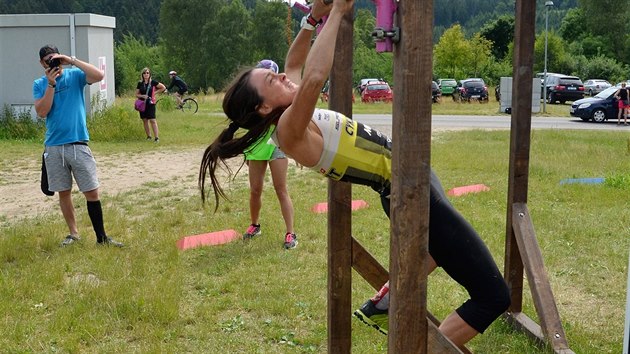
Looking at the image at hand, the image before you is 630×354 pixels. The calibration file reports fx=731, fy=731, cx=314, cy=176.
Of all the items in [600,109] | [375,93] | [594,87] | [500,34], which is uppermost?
[500,34]

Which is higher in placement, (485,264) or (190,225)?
(485,264)

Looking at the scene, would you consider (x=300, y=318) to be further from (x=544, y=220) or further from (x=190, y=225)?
(x=544, y=220)

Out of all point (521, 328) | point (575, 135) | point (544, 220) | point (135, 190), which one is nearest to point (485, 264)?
point (521, 328)

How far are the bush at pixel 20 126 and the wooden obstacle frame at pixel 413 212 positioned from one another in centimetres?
1428

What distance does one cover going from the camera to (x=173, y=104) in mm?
25766

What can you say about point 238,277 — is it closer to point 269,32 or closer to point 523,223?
point 523,223

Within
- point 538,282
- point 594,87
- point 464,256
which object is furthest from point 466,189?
point 594,87

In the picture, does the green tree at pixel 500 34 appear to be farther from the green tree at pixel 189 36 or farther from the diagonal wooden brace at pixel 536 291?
the diagonal wooden brace at pixel 536 291

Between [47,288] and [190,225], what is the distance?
2.44 meters

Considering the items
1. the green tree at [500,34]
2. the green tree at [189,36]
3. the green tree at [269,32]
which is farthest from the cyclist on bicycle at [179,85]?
the green tree at [189,36]

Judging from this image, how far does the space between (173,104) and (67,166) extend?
63.7 ft

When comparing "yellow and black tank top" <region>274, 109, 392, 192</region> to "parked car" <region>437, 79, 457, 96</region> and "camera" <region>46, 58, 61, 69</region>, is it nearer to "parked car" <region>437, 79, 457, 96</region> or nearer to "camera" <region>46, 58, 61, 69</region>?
"camera" <region>46, 58, 61, 69</region>

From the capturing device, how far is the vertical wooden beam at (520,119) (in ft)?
13.9

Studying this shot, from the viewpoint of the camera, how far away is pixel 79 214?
846 cm
